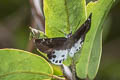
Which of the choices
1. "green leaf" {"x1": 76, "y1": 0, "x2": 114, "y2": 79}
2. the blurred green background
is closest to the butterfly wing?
"green leaf" {"x1": 76, "y1": 0, "x2": 114, "y2": 79}

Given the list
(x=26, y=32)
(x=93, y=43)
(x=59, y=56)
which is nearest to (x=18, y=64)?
(x=59, y=56)

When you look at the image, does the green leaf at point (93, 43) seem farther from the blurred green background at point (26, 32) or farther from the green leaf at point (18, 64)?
the blurred green background at point (26, 32)

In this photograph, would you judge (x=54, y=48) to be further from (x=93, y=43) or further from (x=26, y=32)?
(x=26, y=32)

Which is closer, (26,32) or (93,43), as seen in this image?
(93,43)

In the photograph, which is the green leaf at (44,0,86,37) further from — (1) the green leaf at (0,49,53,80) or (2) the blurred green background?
(2) the blurred green background

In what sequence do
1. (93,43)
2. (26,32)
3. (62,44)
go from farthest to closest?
(26,32)
(93,43)
(62,44)

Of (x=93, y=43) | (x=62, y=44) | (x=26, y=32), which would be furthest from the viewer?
(x=26, y=32)
